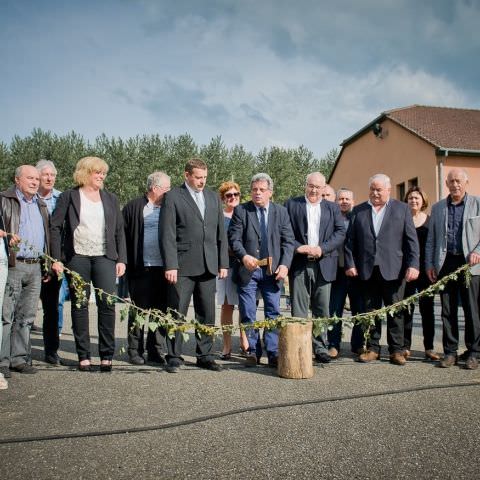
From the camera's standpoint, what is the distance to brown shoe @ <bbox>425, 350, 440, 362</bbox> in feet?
19.3

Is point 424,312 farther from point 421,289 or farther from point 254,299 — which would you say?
point 254,299

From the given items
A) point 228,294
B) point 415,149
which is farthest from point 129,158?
point 228,294

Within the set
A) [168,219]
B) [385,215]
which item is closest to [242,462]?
[168,219]

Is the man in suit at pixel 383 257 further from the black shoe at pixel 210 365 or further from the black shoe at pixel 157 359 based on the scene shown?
the black shoe at pixel 157 359

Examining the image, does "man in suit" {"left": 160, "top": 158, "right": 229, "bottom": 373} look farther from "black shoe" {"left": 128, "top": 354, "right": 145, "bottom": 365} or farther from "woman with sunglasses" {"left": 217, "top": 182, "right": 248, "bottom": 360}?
"woman with sunglasses" {"left": 217, "top": 182, "right": 248, "bottom": 360}

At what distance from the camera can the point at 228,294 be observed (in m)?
6.36

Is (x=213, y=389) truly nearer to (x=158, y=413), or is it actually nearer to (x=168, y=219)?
(x=158, y=413)

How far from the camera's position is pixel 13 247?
487 centimetres

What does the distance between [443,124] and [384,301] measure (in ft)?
80.6

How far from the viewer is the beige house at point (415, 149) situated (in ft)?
77.4

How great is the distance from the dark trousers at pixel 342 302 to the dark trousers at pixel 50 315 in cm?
330

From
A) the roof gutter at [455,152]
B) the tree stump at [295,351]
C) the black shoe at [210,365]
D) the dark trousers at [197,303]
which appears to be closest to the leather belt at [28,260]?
the dark trousers at [197,303]

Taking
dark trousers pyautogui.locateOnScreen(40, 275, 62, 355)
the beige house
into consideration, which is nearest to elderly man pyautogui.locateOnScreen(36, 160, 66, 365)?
dark trousers pyautogui.locateOnScreen(40, 275, 62, 355)

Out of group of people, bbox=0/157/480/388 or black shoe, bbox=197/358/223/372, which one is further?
black shoe, bbox=197/358/223/372
